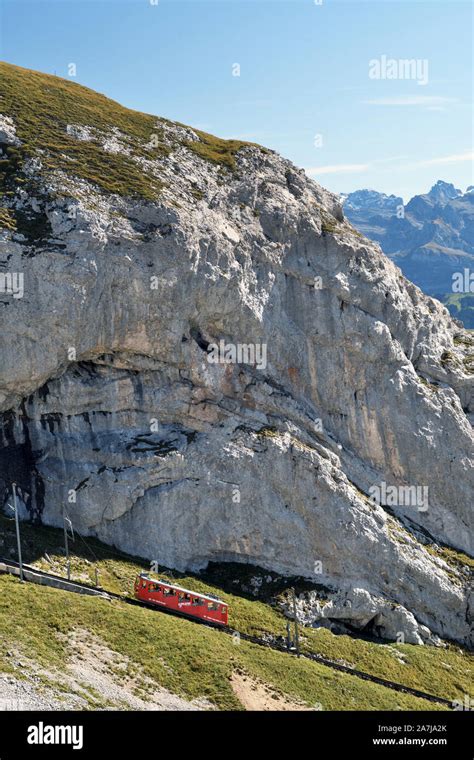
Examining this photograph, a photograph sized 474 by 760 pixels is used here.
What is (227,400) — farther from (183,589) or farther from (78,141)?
(78,141)

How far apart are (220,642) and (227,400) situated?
971 inches

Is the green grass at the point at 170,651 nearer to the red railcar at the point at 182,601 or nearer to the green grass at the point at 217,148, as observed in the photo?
the red railcar at the point at 182,601

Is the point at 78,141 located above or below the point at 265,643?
above

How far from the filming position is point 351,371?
71250mm

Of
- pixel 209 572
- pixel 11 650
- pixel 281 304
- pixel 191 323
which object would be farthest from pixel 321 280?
pixel 11 650

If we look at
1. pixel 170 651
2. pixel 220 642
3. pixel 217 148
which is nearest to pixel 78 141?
pixel 217 148

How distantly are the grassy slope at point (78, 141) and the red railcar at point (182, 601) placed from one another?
36.0 metres

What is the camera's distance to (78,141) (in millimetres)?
69188

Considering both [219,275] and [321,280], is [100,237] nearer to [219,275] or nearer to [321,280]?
[219,275]

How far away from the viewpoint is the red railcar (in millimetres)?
50125

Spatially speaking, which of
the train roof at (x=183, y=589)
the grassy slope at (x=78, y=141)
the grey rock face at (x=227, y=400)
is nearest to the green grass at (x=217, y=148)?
the grassy slope at (x=78, y=141)

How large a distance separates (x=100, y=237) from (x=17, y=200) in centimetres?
827

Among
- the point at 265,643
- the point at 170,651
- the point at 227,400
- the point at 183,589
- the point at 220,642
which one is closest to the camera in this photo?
the point at 170,651

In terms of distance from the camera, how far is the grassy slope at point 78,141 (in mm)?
65062
